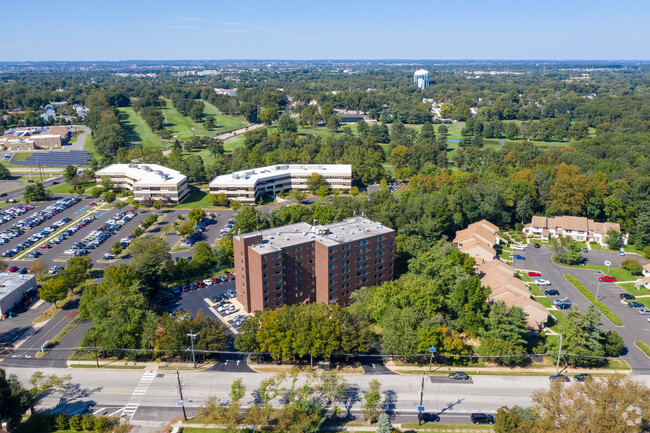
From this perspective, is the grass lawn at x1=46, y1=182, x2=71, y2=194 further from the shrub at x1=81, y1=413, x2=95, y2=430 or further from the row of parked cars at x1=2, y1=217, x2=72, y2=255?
the shrub at x1=81, y1=413, x2=95, y2=430

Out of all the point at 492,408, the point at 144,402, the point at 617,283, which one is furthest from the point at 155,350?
the point at 617,283

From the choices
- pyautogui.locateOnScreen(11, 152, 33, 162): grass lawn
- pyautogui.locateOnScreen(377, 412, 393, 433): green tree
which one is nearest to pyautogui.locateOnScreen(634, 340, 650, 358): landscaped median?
pyautogui.locateOnScreen(377, 412, 393, 433): green tree

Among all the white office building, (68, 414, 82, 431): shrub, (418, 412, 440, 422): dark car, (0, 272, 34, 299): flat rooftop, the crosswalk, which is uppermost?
the white office building

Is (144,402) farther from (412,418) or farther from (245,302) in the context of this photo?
(412,418)

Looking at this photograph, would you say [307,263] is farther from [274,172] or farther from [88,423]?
[274,172]

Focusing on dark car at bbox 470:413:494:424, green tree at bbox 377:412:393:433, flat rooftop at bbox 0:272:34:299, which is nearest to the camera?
green tree at bbox 377:412:393:433

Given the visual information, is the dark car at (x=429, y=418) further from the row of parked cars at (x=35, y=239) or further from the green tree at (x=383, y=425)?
the row of parked cars at (x=35, y=239)

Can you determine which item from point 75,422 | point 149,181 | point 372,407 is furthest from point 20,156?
point 372,407

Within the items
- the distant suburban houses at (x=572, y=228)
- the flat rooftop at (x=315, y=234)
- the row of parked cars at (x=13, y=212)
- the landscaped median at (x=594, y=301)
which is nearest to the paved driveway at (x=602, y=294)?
the landscaped median at (x=594, y=301)
